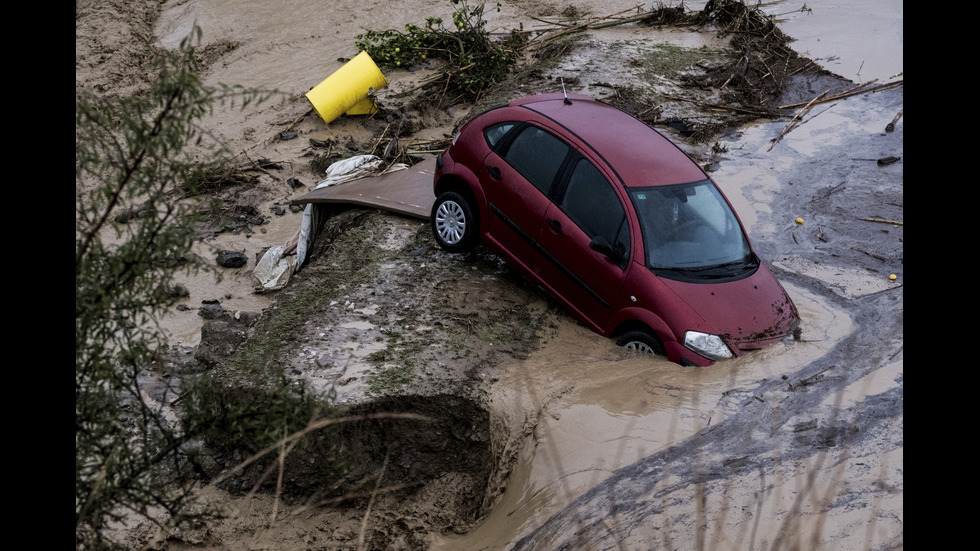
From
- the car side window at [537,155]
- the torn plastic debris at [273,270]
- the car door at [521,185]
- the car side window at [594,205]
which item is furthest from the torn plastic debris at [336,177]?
the car side window at [594,205]

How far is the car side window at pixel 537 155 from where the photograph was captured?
647 cm

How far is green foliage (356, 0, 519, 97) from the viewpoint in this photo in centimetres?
1180

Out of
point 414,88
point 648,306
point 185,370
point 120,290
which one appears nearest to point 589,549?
point 648,306

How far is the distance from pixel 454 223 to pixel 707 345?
8.73 ft

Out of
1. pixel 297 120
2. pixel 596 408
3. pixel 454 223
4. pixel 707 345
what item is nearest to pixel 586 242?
pixel 707 345

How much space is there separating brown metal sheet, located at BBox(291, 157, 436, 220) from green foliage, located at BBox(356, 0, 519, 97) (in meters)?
3.64

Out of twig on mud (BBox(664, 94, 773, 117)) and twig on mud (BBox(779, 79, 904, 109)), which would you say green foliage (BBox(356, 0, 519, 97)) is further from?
twig on mud (BBox(779, 79, 904, 109))

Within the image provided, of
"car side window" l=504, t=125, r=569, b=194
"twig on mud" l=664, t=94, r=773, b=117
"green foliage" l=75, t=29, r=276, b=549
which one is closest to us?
"green foliage" l=75, t=29, r=276, b=549

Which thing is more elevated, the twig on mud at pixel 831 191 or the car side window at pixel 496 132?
the car side window at pixel 496 132

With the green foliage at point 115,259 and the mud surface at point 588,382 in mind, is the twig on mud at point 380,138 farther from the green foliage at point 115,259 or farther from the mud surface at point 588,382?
the green foliage at point 115,259

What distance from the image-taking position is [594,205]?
623cm

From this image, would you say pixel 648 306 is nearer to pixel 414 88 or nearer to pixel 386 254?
pixel 386 254

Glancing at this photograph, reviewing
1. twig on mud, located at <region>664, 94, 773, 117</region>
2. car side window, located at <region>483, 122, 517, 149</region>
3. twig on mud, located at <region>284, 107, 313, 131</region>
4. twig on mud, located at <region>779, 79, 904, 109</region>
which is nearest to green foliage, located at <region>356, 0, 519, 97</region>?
twig on mud, located at <region>284, 107, 313, 131</region>

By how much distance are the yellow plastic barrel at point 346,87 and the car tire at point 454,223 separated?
459 centimetres
